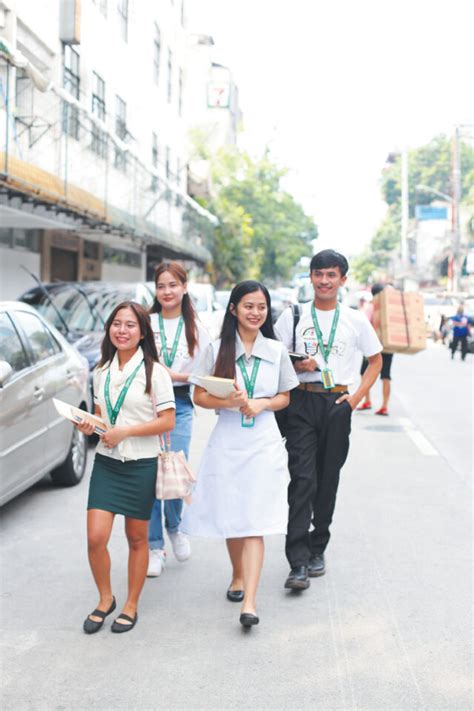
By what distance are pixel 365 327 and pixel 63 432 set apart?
299cm

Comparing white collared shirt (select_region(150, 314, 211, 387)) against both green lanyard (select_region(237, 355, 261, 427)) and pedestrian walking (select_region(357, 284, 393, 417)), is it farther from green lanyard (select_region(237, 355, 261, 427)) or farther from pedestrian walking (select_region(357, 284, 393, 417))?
pedestrian walking (select_region(357, 284, 393, 417))

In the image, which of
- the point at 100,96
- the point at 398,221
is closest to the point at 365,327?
the point at 100,96

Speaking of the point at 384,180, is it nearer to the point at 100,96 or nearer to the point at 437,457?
the point at 100,96

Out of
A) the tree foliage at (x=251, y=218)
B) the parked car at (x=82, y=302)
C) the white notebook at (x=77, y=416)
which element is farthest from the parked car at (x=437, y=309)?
the white notebook at (x=77, y=416)

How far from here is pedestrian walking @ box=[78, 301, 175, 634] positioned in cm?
439

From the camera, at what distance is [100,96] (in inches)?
652

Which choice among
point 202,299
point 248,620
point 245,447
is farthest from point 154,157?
point 248,620

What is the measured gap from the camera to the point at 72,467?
7680mm

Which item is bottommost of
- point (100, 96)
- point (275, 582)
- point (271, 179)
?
point (275, 582)

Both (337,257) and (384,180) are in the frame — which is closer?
(337,257)

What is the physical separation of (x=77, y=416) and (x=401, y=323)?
3626mm

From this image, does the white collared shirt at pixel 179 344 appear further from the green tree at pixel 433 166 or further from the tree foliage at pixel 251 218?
the green tree at pixel 433 166

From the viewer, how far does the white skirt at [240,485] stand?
454 cm

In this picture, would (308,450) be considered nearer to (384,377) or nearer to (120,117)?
(384,377)
